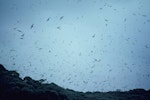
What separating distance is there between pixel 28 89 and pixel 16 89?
1.63 m

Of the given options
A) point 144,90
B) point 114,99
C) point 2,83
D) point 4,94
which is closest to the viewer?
point 4,94

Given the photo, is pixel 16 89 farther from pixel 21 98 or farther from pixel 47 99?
pixel 47 99

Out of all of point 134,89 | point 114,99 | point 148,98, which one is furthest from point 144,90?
point 114,99

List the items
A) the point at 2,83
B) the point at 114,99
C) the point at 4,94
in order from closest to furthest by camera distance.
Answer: the point at 4,94 → the point at 2,83 → the point at 114,99

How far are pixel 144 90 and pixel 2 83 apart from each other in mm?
38796

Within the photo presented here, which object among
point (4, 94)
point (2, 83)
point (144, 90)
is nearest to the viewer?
point (4, 94)

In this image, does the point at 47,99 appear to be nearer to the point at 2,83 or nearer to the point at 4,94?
the point at 4,94

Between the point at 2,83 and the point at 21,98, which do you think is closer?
the point at 21,98

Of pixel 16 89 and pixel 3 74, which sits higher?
pixel 3 74

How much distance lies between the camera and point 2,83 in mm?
25109

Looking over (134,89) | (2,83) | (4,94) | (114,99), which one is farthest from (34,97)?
(134,89)

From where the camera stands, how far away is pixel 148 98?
4141cm

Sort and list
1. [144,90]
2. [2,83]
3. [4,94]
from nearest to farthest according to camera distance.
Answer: [4,94] < [2,83] < [144,90]

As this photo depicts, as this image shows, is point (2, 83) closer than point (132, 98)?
Yes
